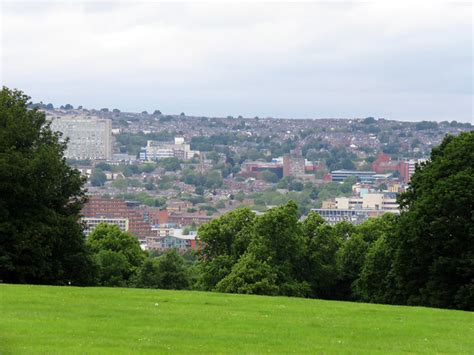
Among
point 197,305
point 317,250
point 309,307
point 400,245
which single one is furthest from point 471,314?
point 317,250

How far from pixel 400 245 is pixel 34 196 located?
46.7 ft

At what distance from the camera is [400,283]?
49000mm

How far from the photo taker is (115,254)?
76.8m

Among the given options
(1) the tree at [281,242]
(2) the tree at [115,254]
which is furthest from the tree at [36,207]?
(2) the tree at [115,254]

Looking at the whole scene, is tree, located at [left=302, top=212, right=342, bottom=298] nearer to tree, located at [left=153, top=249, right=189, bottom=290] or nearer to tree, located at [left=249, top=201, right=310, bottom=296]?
tree, located at [left=249, top=201, right=310, bottom=296]

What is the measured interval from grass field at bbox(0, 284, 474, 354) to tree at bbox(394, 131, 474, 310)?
36.3 feet

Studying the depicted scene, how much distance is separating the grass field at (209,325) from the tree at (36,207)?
34.7 ft

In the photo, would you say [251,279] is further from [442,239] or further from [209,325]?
[209,325]

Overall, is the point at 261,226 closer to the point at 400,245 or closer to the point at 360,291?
the point at 360,291

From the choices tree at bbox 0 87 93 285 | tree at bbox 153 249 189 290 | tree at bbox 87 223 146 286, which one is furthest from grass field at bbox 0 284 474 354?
tree at bbox 87 223 146 286

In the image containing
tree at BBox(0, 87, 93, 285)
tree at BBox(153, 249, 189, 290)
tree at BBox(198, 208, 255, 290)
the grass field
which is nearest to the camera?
the grass field

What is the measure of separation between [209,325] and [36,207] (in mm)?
21786

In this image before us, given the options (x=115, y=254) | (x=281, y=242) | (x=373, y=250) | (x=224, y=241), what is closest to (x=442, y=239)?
(x=373, y=250)

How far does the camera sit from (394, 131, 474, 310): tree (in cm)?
4525
